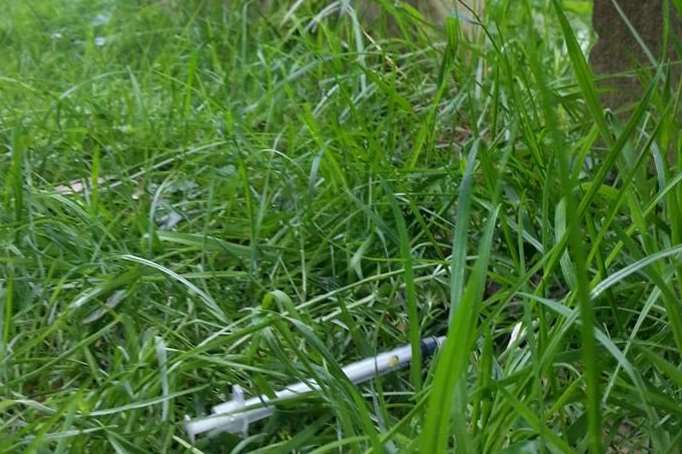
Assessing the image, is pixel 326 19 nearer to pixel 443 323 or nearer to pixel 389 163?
pixel 389 163

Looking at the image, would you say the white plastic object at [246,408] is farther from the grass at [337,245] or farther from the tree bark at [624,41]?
the tree bark at [624,41]

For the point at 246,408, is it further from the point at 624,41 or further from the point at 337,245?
the point at 624,41

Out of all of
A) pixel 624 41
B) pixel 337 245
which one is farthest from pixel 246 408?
pixel 624 41

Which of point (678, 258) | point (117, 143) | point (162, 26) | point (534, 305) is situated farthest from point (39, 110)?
point (678, 258)

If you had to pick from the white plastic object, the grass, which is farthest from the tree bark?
the white plastic object

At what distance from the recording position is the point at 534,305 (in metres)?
1.46

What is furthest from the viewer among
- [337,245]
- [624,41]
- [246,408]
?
[624,41]

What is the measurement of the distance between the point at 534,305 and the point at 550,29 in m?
1.66

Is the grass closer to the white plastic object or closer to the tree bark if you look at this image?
the white plastic object

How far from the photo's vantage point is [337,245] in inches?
71.7

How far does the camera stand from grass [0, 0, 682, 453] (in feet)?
4.20

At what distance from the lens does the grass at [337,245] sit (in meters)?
1.28

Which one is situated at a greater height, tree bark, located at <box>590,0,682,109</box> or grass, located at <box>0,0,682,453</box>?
tree bark, located at <box>590,0,682,109</box>

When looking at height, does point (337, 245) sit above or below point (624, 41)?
below
